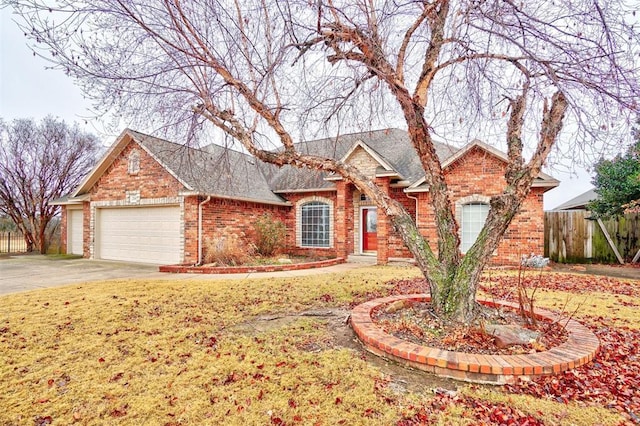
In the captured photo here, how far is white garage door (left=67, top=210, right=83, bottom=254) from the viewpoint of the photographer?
16.6 m

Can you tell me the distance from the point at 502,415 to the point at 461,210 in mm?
10228

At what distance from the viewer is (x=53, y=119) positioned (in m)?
18.6

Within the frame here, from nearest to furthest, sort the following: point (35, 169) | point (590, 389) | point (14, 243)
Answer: point (590, 389), point (35, 169), point (14, 243)

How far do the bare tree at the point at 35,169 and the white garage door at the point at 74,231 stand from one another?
2.29 m

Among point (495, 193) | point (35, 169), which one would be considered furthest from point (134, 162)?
point (495, 193)

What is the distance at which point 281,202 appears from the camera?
15.1 metres

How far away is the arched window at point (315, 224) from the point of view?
49.1ft

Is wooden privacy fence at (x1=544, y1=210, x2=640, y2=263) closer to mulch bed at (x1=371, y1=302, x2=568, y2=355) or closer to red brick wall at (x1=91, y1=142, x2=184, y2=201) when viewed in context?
mulch bed at (x1=371, y1=302, x2=568, y2=355)

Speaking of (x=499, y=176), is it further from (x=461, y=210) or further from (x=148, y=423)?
(x=148, y=423)

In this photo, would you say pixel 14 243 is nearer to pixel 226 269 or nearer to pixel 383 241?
pixel 226 269

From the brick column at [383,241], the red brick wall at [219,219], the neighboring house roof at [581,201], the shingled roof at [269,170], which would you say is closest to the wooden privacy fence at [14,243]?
the shingled roof at [269,170]

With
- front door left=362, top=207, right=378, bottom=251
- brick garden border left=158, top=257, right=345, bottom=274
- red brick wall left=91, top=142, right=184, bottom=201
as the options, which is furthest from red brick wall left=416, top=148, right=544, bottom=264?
red brick wall left=91, top=142, right=184, bottom=201

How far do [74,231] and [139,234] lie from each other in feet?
20.5

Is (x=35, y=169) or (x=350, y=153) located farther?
(x=35, y=169)
